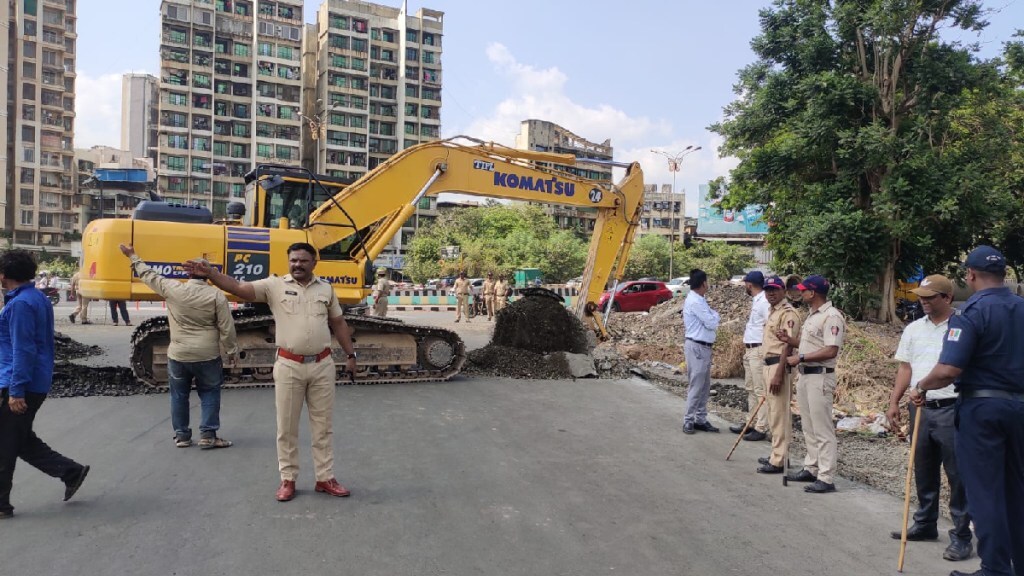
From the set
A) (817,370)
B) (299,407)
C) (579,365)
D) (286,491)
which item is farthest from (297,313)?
(579,365)

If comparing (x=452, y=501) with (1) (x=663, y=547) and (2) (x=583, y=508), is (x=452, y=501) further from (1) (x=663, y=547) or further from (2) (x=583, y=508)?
(1) (x=663, y=547)

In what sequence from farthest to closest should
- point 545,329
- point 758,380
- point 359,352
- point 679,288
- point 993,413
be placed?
point 679,288 < point 545,329 < point 359,352 < point 758,380 < point 993,413

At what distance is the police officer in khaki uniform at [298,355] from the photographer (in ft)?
16.8

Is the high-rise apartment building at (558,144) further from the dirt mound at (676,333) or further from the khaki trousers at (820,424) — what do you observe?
the khaki trousers at (820,424)

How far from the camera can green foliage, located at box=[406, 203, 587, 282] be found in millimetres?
50719

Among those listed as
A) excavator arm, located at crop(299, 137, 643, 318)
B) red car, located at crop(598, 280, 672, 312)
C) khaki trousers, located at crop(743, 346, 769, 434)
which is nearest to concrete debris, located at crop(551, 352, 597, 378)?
excavator arm, located at crop(299, 137, 643, 318)

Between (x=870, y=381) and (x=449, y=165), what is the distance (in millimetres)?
7481

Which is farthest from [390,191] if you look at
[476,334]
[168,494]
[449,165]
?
[476,334]

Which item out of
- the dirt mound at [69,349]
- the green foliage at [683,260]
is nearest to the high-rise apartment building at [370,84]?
the green foliage at [683,260]

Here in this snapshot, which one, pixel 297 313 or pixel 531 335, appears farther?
pixel 531 335

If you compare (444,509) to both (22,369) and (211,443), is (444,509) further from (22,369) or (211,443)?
(22,369)

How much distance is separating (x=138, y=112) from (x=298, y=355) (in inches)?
4291

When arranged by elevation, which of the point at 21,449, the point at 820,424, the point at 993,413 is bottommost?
the point at 21,449

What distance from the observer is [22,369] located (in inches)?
183
